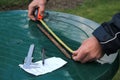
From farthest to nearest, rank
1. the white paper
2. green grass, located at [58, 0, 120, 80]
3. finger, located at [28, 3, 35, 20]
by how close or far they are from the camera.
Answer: green grass, located at [58, 0, 120, 80] → finger, located at [28, 3, 35, 20] → the white paper

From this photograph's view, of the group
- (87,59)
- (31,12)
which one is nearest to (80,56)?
(87,59)

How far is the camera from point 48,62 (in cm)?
220

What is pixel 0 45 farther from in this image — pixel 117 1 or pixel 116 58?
pixel 117 1

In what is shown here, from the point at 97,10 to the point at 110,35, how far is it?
12.5 feet

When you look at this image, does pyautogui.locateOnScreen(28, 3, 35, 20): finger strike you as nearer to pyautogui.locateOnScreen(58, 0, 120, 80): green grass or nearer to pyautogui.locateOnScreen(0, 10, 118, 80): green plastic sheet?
pyautogui.locateOnScreen(0, 10, 118, 80): green plastic sheet

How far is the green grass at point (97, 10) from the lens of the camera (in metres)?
5.54

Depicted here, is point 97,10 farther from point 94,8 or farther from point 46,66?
point 46,66

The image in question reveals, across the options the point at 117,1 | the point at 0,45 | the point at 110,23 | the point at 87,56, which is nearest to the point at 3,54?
the point at 0,45

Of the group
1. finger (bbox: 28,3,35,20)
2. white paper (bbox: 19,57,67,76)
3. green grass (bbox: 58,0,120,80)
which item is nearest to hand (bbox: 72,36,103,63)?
white paper (bbox: 19,57,67,76)

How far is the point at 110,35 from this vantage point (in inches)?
84.6

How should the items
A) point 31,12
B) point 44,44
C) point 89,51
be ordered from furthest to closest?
point 31,12 → point 44,44 → point 89,51

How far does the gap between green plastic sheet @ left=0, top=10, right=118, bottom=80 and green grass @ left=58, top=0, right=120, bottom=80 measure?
2473 millimetres

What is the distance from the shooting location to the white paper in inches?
82.0

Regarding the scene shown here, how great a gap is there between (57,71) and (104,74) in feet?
0.94
